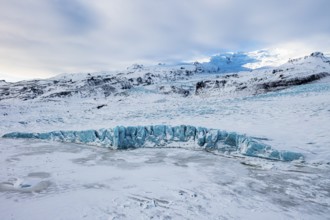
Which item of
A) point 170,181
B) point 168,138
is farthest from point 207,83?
point 170,181

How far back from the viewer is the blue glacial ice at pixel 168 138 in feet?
32.3

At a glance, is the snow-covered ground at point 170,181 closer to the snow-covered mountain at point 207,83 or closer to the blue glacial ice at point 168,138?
the blue glacial ice at point 168,138

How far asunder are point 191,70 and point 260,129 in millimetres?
102235

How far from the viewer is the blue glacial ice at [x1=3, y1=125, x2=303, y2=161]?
387 inches

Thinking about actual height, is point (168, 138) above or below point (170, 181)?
above

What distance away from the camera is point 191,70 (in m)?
112

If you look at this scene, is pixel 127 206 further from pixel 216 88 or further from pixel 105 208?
pixel 216 88

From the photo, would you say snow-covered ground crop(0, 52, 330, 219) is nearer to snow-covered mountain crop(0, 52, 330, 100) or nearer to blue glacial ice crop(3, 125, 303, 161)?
blue glacial ice crop(3, 125, 303, 161)

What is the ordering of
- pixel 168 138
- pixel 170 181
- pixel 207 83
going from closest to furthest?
pixel 170 181, pixel 168 138, pixel 207 83

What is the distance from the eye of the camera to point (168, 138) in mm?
11984

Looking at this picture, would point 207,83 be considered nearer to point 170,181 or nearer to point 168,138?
point 168,138

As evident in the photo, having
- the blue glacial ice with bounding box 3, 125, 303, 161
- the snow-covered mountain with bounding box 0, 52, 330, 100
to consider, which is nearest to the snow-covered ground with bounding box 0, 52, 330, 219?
the blue glacial ice with bounding box 3, 125, 303, 161

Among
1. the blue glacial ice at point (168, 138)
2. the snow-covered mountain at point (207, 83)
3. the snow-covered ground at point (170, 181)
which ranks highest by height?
the snow-covered mountain at point (207, 83)

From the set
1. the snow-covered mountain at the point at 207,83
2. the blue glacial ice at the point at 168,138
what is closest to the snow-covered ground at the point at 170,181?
the blue glacial ice at the point at 168,138
